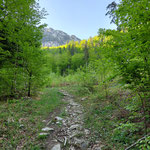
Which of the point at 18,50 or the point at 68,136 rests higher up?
the point at 18,50

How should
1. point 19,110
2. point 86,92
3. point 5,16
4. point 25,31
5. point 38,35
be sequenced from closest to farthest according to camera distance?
point 19,110, point 5,16, point 25,31, point 38,35, point 86,92

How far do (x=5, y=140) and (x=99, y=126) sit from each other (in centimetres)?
365

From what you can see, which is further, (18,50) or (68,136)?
(18,50)

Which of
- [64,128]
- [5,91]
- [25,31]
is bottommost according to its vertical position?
[64,128]

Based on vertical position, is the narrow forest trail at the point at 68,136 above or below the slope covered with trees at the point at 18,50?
below

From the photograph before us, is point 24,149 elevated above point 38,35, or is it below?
below

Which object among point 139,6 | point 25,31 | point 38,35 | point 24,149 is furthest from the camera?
point 38,35

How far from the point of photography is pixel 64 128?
444 cm

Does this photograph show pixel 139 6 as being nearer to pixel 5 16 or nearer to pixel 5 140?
pixel 5 140

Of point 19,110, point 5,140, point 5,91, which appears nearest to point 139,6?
point 5,140

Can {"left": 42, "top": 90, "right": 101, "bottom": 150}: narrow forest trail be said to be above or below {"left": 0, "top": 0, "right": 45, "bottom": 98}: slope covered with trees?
below

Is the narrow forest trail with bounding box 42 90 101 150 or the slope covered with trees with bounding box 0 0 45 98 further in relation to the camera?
the slope covered with trees with bounding box 0 0 45 98

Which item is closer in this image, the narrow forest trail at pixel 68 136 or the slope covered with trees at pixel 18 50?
the narrow forest trail at pixel 68 136

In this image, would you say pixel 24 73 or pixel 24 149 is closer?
pixel 24 149
